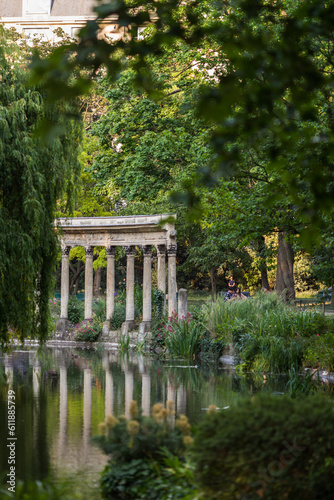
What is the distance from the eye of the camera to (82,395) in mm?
17438

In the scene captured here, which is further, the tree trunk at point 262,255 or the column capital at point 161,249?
the column capital at point 161,249

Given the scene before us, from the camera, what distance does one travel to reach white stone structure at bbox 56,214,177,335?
1369 inches

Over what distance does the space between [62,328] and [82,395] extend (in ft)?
65.3

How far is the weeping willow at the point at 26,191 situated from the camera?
15.0m

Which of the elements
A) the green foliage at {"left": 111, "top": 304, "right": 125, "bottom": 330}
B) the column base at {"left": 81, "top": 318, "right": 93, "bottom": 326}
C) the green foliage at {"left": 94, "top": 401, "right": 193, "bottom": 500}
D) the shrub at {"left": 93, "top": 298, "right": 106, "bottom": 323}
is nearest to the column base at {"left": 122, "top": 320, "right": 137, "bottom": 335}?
the green foliage at {"left": 111, "top": 304, "right": 125, "bottom": 330}

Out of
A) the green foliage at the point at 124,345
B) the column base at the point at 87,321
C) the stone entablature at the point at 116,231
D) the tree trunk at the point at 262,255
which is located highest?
the stone entablature at the point at 116,231

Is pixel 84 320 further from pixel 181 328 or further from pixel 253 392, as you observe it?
pixel 253 392

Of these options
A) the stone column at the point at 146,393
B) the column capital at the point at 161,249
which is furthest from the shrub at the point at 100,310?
the stone column at the point at 146,393

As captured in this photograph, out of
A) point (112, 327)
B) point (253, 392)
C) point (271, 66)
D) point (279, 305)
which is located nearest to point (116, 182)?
Answer: point (112, 327)

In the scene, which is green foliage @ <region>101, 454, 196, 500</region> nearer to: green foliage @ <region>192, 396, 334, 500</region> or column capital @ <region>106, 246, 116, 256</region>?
green foliage @ <region>192, 396, 334, 500</region>

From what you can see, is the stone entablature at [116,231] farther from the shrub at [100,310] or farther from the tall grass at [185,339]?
the tall grass at [185,339]

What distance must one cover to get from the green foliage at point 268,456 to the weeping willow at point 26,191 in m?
8.96

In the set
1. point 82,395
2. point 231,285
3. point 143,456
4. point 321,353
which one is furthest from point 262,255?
point 143,456

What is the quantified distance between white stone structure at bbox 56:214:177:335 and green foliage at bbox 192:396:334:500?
2720 centimetres
